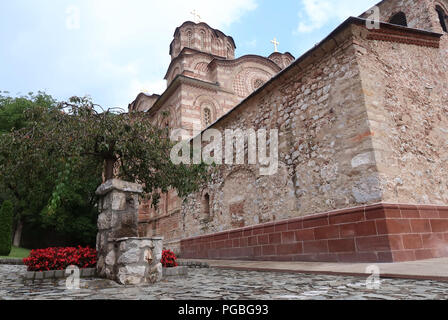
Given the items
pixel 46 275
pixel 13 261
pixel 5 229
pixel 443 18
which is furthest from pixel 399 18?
pixel 5 229

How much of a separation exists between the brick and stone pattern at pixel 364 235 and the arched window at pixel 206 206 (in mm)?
3666

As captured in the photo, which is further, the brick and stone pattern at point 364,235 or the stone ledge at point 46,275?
the brick and stone pattern at point 364,235

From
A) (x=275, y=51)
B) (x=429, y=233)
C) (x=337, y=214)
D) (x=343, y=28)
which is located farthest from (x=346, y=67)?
(x=275, y=51)

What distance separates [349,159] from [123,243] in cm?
422

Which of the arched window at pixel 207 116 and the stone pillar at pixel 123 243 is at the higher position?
the arched window at pixel 207 116

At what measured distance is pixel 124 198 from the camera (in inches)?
173

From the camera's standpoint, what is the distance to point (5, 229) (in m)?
12.9

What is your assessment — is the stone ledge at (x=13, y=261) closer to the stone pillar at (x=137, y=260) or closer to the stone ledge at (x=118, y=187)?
the stone ledge at (x=118, y=187)

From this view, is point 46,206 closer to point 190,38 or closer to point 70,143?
point 70,143

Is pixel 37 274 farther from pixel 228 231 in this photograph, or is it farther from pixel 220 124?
pixel 220 124

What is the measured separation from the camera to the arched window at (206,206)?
1019 centimetres

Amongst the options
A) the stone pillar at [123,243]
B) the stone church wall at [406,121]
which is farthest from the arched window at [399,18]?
the stone pillar at [123,243]

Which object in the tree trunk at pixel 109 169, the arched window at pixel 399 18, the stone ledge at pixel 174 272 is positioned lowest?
the stone ledge at pixel 174 272

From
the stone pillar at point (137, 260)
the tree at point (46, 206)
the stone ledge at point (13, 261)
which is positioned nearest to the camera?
the stone pillar at point (137, 260)
